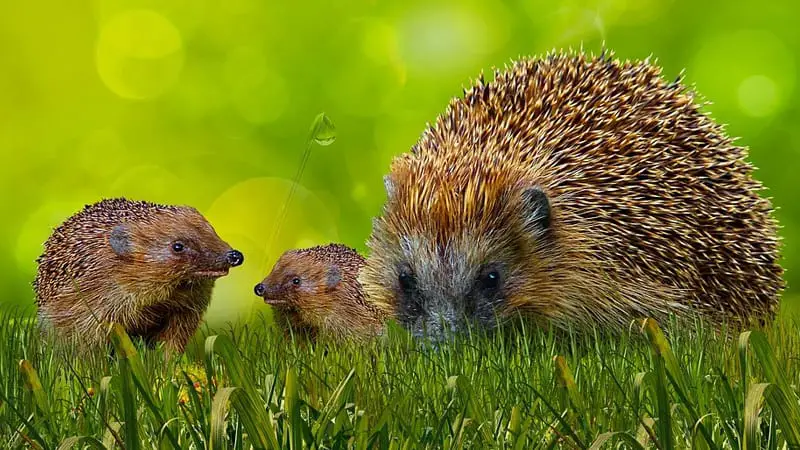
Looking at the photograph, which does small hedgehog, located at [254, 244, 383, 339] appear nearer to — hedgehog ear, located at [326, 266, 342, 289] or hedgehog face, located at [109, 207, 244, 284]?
hedgehog ear, located at [326, 266, 342, 289]

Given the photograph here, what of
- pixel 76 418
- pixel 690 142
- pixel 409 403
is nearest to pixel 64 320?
pixel 76 418

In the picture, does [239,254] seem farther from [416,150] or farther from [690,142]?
[690,142]

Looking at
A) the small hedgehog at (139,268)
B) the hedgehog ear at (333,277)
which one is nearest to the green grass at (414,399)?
the small hedgehog at (139,268)

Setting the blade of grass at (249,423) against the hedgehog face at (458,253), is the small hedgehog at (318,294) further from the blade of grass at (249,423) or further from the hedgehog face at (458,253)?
the blade of grass at (249,423)

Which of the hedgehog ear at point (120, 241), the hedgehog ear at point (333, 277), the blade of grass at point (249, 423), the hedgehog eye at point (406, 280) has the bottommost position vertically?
the blade of grass at point (249, 423)

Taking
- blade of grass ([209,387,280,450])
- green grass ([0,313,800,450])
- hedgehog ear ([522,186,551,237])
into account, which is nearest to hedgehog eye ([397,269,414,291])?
green grass ([0,313,800,450])
